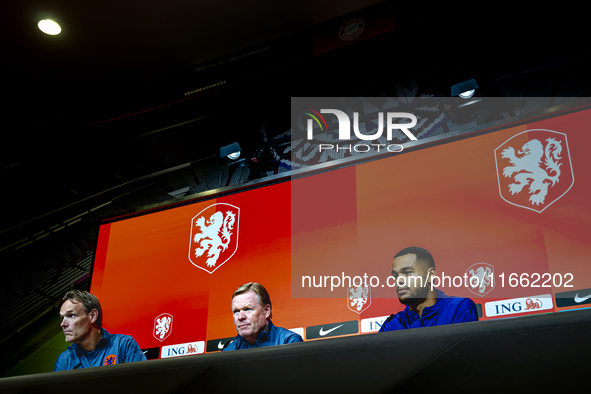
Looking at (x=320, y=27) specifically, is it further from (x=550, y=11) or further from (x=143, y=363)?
(x=143, y=363)

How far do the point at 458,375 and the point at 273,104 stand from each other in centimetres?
293

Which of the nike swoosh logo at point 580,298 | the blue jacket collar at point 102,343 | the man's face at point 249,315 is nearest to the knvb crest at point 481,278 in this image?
the nike swoosh logo at point 580,298

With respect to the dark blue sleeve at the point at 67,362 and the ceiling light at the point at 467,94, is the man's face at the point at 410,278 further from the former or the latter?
the dark blue sleeve at the point at 67,362

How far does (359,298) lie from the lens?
2246 millimetres

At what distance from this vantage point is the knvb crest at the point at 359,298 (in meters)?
2.22

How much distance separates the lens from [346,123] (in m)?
3.87

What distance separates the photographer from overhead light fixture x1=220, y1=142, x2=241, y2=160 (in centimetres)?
383

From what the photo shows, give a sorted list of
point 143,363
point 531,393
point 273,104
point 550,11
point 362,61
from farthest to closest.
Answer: point 273,104
point 362,61
point 550,11
point 143,363
point 531,393

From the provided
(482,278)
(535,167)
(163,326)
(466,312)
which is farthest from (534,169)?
(163,326)

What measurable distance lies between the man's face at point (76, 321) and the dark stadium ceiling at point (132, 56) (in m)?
1.69

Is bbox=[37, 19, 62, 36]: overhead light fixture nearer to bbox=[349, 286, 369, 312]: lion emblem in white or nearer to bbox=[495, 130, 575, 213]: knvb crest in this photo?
bbox=[349, 286, 369, 312]: lion emblem in white

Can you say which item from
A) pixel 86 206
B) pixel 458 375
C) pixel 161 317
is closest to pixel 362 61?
pixel 161 317

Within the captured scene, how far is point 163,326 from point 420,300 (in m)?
1.52

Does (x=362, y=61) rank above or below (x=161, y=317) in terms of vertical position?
above
